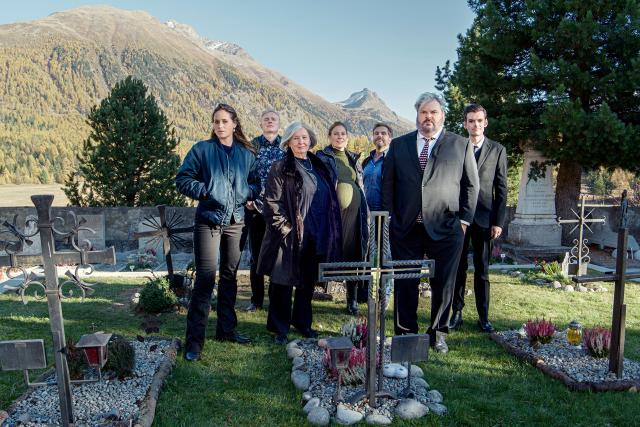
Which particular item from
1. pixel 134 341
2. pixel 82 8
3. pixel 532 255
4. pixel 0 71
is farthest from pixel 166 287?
pixel 82 8

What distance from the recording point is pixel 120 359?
3.40m

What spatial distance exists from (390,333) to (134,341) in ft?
7.68

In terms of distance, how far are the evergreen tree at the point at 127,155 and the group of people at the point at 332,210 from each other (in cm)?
712

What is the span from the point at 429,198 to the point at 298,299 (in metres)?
1.64

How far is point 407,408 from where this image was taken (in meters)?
2.97

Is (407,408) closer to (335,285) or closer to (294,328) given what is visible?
(294,328)

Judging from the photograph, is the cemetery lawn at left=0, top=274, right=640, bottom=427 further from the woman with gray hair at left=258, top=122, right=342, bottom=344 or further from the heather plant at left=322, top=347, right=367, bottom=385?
the woman with gray hair at left=258, top=122, right=342, bottom=344

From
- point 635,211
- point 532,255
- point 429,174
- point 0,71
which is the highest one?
point 0,71

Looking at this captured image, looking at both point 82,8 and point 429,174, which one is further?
point 82,8

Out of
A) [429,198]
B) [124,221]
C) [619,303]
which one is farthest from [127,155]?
[619,303]

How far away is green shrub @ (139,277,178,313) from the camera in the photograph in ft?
17.5

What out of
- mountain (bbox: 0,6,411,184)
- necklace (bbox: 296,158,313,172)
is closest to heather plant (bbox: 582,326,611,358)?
necklace (bbox: 296,158,313,172)

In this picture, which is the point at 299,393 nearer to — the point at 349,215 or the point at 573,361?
the point at 349,215

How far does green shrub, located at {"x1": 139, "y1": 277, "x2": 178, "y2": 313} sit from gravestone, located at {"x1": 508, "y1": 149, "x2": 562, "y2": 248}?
749 cm
